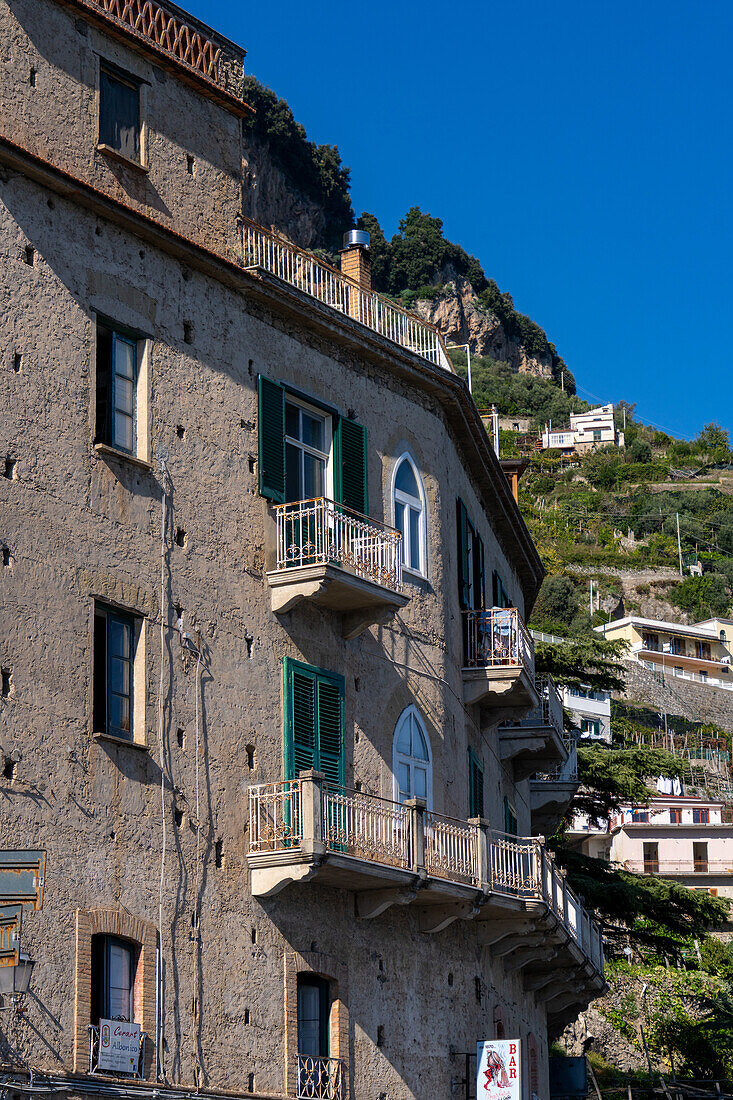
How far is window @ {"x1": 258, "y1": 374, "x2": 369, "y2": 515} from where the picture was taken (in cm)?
2312

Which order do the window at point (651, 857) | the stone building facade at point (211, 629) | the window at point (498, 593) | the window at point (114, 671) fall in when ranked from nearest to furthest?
1. the stone building facade at point (211, 629)
2. the window at point (114, 671)
3. the window at point (498, 593)
4. the window at point (651, 857)

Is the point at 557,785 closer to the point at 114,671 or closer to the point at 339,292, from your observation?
the point at 339,292

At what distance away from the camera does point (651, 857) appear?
260 feet

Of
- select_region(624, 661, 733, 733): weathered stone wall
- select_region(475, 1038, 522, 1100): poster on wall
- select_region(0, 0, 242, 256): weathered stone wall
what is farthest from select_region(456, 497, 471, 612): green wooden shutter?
select_region(624, 661, 733, 733): weathered stone wall

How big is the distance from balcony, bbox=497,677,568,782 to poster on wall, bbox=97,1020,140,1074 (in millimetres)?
13715

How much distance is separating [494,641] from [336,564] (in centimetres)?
642

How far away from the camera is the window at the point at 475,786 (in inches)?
1082

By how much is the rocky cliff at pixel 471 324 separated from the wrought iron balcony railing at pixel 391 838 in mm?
132646

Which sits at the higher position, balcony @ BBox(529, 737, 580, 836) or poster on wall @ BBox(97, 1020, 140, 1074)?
balcony @ BBox(529, 737, 580, 836)

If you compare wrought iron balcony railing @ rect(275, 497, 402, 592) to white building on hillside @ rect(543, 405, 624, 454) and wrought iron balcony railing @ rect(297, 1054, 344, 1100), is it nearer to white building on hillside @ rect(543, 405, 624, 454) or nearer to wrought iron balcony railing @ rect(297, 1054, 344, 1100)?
wrought iron balcony railing @ rect(297, 1054, 344, 1100)

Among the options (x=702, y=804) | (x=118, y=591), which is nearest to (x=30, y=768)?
(x=118, y=591)

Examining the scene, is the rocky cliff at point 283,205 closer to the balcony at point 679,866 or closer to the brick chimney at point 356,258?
the balcony at point 679,866

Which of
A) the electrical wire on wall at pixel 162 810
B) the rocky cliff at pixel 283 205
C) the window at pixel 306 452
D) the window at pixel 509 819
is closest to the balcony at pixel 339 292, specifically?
the window at pixel 306 452

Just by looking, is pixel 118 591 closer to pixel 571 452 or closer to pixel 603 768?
pixel 603 768
